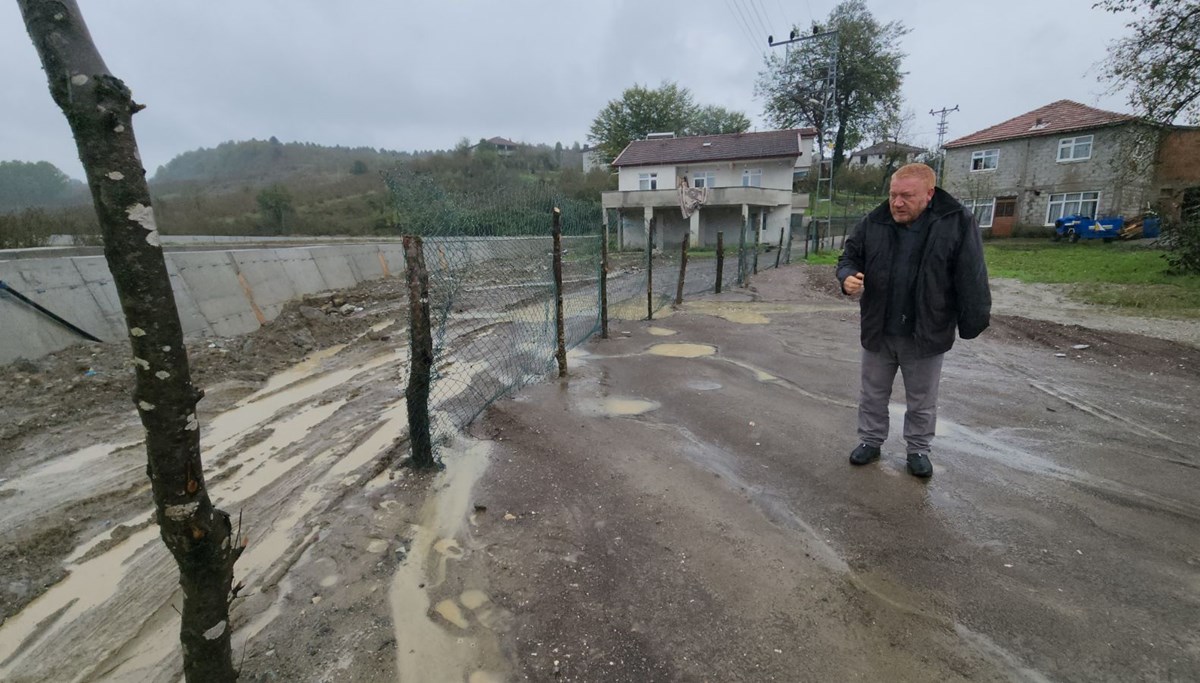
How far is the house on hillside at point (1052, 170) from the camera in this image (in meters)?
24.9

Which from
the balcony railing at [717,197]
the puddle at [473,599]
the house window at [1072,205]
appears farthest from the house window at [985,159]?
the puddle at [473,599]

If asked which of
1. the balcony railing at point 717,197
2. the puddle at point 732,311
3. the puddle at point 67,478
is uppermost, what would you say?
the balcony railing at point 717,197

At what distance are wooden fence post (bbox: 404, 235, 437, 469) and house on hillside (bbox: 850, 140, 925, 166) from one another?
5079cm

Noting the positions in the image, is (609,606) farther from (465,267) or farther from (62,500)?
(62,500)

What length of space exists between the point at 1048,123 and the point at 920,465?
113ft

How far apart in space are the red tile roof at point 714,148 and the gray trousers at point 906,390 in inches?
1165

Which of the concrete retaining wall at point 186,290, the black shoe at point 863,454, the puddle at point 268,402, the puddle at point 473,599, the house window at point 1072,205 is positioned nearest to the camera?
the puddle at point 473,599

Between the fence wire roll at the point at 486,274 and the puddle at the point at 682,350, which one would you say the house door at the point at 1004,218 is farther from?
the puddle at the point at 682,350

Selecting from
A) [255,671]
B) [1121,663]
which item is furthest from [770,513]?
[255,671]

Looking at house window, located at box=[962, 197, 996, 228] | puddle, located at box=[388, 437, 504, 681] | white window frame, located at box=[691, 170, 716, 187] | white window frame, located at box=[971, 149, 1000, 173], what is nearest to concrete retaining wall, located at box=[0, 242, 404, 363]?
puddle, located at box=[388, 437, 504, 681]

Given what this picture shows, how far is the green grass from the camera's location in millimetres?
10023

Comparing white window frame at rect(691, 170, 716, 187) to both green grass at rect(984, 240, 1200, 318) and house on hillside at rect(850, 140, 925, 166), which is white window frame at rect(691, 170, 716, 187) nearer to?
green grass at rect(984, 240, 1200, 318)

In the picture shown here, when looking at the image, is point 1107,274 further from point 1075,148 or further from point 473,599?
point 473,599

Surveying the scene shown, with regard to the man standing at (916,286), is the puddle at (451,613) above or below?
below
